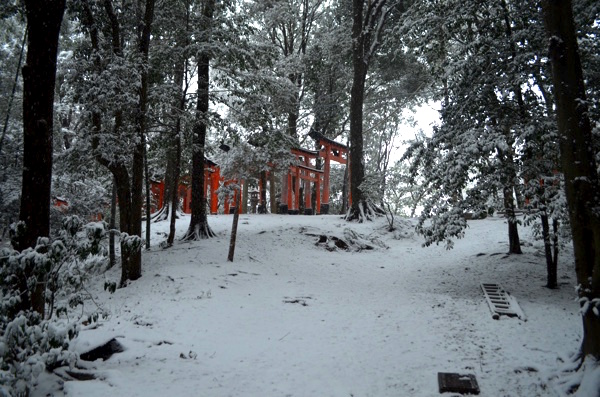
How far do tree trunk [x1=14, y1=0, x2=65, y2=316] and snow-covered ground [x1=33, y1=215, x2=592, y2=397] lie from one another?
1581 millimetres

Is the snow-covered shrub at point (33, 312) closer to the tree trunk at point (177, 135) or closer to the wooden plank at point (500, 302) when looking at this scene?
the wooden plank at point (500, 302)

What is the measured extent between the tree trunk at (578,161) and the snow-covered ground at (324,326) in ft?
3.40

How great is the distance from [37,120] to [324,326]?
515 cm

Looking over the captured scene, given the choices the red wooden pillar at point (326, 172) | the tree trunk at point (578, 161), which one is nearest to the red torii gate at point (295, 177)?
the red wooden pillar at point (326, 172)

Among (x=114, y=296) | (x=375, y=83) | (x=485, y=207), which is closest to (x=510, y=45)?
(x=485, y=207)

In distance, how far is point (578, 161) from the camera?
4172mm

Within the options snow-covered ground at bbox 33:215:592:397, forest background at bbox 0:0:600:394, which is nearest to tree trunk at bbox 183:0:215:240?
forest background at bbox 0:0:600:394

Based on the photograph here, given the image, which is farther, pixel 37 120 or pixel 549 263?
pixel 549 263

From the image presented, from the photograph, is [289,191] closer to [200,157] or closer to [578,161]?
[200,157]

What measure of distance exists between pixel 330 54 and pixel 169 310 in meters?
16.5

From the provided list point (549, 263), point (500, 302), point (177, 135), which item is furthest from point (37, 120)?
point (549, 263)

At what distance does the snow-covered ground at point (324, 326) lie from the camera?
4461 mm

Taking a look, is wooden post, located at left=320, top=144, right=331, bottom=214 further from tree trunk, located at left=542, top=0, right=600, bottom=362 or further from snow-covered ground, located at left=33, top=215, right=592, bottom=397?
tree trunk, located at left=542, top=0, right=600, bottom=362

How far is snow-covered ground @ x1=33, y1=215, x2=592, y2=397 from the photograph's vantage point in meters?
4.46
